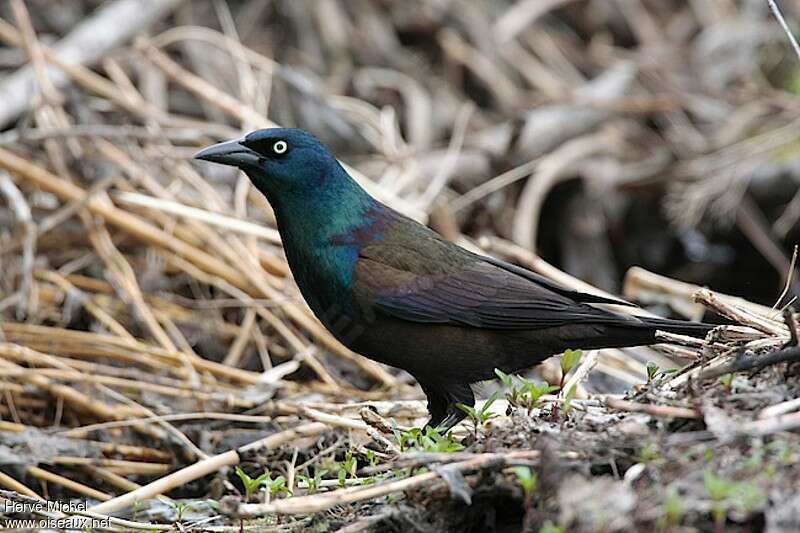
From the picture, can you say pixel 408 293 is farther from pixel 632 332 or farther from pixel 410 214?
pixel 410 214

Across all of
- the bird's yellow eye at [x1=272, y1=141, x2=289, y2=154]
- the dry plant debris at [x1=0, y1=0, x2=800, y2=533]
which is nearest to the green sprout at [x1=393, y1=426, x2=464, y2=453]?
the dry plant debris at [x1=0, y1=0, x2=800, y2=533]

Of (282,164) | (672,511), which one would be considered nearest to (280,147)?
(282,164)

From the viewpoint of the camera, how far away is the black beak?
4.19 metres

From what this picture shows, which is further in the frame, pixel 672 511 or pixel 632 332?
pixel 632 332

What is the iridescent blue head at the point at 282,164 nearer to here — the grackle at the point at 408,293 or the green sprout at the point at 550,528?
the grackle at the point at 408,293

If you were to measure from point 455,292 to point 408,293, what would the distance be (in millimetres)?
183

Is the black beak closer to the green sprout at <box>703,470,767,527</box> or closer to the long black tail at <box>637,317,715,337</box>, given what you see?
the long black tail at <box>637,317,715,337</box>

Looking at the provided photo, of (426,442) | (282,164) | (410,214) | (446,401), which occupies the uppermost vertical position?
(282,164)

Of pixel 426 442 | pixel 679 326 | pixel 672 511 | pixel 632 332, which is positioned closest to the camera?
pixel 672 511

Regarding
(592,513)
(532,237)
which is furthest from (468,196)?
(592,513)

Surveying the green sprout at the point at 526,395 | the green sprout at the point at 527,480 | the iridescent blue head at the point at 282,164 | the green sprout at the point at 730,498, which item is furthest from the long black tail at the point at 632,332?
the green sprout at the point at 730,498

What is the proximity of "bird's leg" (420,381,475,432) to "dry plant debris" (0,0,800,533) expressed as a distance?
0.41ft

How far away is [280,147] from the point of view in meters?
4.27

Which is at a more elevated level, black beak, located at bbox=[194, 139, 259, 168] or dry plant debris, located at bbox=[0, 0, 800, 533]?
black beak, located at bbox=[194, 139, 259, 168]
